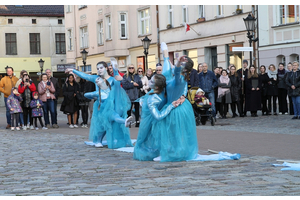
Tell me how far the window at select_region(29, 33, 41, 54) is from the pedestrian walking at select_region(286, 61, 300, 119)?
39889 mm

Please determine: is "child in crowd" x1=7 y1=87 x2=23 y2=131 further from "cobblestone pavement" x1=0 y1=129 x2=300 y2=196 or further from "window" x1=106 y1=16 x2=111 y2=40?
"window" x1=106 y1=16 x2=111 y2=40

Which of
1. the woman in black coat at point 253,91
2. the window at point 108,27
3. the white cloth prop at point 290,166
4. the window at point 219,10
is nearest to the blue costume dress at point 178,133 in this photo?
the white cloth prop at point 290,166

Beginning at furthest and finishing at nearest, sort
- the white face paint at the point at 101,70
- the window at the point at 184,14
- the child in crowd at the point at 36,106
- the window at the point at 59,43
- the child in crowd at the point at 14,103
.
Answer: the window at the point at 59,43 < the window at the point at 184,14 < the child in crowd at the point at 36,106 < the child in crowd at the point at 14,103 < the white face paint at the point at 101,70

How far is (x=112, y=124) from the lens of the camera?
36.3ft

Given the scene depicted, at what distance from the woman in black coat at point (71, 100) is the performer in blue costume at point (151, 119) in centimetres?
865

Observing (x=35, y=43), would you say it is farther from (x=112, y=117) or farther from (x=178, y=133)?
(x=178, y=133)

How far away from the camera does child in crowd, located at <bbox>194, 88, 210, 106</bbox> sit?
16.0m

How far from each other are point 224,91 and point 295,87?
2.50 meters

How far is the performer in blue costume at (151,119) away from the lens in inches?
347

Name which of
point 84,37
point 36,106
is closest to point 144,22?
point 84,37

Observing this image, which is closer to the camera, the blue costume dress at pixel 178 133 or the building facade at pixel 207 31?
the blue costume dress at pixel 178 133

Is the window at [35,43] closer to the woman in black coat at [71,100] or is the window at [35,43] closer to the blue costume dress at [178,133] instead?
the woman in black coat at [71,100]

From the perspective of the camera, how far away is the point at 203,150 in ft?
33.1

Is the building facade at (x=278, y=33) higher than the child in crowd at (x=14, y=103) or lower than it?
higher
